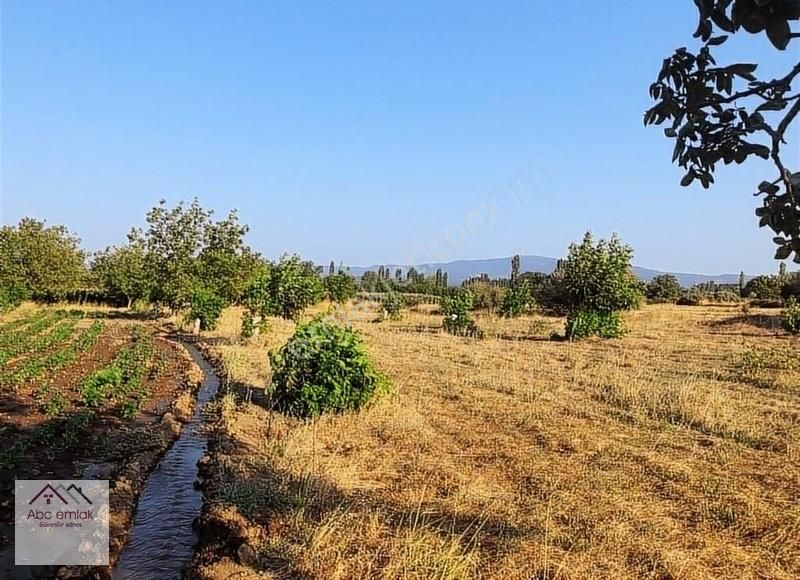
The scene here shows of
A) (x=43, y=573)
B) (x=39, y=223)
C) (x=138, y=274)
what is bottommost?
(x=43, y=573)

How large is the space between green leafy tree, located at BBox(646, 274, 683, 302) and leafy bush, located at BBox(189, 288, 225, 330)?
98.7 ft

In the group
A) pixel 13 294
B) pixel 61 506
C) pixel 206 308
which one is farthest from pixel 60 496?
pixel 13 294

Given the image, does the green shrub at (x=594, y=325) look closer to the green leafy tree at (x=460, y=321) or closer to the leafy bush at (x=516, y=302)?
the green leafy tree at (x=460, y=321)

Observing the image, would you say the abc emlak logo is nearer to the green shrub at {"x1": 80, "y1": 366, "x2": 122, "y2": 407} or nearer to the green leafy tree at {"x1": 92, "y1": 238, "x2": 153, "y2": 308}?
the green shrub at {"x1": 80, "y1": 366, "x2": 122, "y2": 407}

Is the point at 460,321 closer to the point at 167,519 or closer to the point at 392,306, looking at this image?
the point at 392,306

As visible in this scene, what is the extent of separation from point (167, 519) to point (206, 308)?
17.4 metres

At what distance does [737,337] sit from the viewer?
21.3 m

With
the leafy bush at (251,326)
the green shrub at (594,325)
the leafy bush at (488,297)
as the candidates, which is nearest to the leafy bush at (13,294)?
the leafy bush at (251,326)

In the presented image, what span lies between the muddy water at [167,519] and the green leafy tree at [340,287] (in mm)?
23634

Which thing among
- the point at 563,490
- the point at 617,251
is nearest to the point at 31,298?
the point at 617,251

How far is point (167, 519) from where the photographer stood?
6141 mm

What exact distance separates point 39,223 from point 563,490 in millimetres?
38795

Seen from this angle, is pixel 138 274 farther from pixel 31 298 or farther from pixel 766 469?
pixel 766 469

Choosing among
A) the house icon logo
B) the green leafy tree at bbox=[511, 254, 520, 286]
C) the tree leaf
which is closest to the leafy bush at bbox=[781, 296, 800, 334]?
the house icon logo
